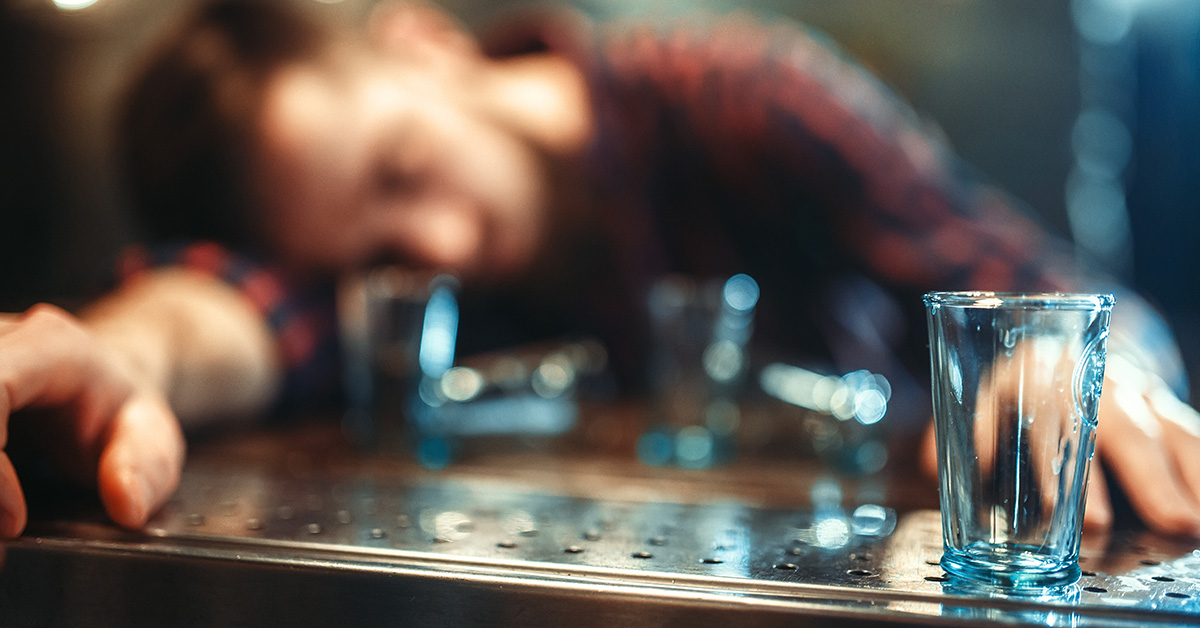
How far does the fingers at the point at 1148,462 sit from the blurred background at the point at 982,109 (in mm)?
1133

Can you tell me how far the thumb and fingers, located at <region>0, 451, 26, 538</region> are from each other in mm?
37

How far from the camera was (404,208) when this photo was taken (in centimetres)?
145

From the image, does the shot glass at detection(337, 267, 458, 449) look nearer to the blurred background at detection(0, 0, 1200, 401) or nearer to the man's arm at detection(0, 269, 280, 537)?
the man's arm at detection(0, 269, 280, 537)

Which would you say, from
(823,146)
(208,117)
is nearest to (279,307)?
(208,117)

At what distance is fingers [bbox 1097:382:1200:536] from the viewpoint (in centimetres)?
46

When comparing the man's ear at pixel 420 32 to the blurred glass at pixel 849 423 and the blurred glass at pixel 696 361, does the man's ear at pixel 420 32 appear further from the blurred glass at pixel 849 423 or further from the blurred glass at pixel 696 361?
the blurred glass at pixel 849 423

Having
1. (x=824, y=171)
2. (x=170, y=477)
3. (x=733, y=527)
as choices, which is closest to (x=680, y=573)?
(x=733, y=527)

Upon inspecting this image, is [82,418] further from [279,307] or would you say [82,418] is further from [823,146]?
[823,146]

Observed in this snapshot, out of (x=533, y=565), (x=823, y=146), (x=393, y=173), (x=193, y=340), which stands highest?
(x=823, y=146)

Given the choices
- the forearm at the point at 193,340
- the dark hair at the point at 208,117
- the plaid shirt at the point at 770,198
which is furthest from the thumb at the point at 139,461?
the plaid shirt at the point at 770,198

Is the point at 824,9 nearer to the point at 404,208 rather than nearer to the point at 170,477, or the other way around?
the point at 404,208

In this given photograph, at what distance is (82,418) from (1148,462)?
0.62 m

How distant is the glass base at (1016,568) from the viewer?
13.6 inches

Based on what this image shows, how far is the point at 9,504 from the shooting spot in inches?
15.7
